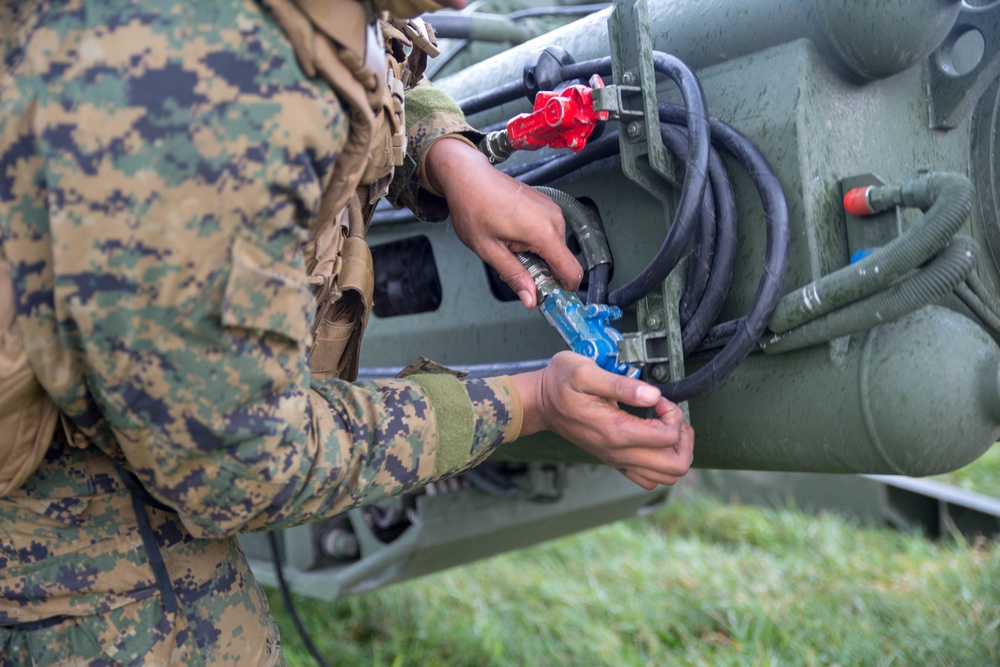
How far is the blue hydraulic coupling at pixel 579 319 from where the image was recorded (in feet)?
4.29

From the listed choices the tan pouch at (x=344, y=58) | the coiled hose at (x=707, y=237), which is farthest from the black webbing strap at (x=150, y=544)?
the coiled hose at (x=707, y=237)

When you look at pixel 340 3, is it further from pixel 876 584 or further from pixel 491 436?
pixel 876 584

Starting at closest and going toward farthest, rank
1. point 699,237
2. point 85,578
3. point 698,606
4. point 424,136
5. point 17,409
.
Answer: point 17,409 → point 85,578 → point 699,237 → point 424,136 → point 698,606

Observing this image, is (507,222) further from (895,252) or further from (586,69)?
(895,252)

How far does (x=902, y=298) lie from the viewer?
3.62ft

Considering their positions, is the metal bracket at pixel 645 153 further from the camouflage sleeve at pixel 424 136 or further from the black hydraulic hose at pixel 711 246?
the camouflage sleeve at pixel 424 136

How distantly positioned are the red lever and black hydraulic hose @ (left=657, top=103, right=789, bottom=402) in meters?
0.13

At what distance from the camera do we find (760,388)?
1.31 metres

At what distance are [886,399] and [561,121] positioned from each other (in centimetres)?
56

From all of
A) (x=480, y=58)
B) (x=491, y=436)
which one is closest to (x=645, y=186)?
(x=491, y=436)

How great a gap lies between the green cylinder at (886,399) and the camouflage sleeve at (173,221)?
0.65 metres

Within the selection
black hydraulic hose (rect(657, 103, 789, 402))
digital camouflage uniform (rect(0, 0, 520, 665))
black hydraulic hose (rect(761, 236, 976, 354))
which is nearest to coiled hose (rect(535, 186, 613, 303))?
black hydraulic hose (rect(657, 103, 789, 402))

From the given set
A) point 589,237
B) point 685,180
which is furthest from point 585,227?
point 685,180

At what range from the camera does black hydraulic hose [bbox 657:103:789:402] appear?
1.21m
